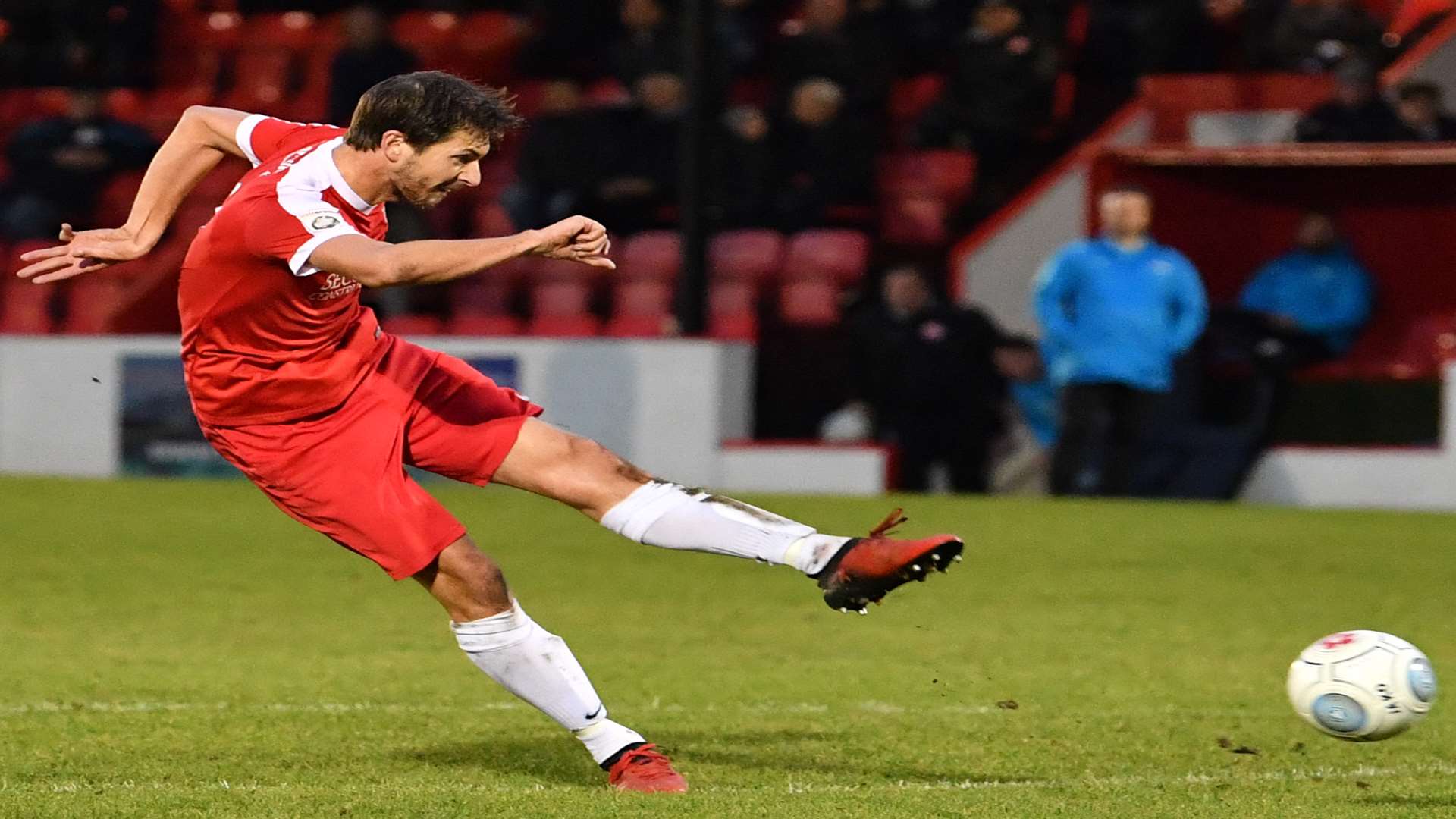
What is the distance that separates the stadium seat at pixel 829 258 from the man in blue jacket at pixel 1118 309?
2.10 metres

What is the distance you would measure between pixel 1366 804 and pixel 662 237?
9.77 meters

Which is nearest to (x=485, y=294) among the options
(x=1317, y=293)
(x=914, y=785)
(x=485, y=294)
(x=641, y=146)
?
(x=485, y=294)

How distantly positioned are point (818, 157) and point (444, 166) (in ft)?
30.8

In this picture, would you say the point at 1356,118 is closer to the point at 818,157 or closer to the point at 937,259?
the point at 937,259

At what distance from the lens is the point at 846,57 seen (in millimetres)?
14281

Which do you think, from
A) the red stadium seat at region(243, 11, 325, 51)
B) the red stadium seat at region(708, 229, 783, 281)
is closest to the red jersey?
the red stadium seat at region(708, 229, 783, 281)

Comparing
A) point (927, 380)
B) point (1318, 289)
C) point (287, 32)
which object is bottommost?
point (927, 380)

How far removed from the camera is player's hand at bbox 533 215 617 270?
440cm

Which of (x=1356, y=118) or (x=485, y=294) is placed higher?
(x=1356, y=118)

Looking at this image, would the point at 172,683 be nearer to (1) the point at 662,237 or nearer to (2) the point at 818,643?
(2) the point at 818,643

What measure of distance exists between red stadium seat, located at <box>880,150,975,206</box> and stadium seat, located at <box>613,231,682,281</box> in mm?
1431

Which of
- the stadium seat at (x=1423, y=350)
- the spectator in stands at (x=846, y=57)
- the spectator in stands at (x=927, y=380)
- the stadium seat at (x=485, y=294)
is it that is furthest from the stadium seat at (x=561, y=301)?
the stadium seat at (x=1423, y=350)

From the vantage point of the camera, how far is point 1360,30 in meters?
13.8

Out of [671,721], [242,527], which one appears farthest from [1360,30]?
[671,721]
